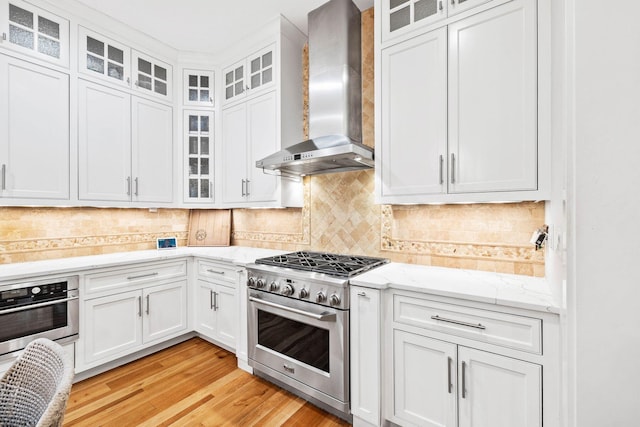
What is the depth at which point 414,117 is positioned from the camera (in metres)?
1.85

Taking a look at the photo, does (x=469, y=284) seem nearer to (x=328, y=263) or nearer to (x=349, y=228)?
(x=328, y=263)

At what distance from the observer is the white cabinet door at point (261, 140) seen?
2.60 metres

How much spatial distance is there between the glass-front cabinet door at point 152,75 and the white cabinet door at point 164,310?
193 centimetres

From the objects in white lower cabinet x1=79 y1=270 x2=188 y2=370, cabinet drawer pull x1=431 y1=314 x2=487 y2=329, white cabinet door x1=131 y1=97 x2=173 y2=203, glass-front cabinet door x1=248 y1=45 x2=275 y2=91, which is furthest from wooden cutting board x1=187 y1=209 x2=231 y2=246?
cabinet drawer pull x1=431 y1=314 x2=487 y2=329

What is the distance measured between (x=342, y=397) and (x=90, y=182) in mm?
2612

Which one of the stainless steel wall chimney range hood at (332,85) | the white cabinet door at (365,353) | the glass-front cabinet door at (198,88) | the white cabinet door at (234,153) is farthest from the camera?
the glass-front cabinet door at (198,88)

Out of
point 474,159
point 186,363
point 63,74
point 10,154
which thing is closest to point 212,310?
Result: point 186,363

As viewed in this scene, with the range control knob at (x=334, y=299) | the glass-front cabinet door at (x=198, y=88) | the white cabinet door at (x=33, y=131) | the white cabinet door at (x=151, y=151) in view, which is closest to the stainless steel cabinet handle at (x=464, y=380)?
the range control knob at (x=334, y=299)

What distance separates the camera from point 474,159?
1646mm

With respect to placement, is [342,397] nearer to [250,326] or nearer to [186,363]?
[250,326]

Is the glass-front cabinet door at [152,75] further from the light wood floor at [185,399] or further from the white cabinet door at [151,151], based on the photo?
the light wood floor at [185,399]

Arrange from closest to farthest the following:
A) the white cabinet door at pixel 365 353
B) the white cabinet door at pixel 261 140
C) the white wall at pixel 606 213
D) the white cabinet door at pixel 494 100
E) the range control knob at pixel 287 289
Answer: the white wall at pixel 606 213 < the white cabinet door at pixel 494 100 < the white cabinet door at pixel 365 353 < the range control knob at pixel 287 289 < the white cabinet door at pixel 261 140

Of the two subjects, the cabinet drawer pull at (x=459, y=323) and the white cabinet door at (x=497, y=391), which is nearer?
the white cabinet door at (x=497, y=391)

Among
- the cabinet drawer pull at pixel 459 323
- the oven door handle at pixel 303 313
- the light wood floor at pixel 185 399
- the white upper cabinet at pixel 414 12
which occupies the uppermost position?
the white upper cabinet at pixel 414 12
